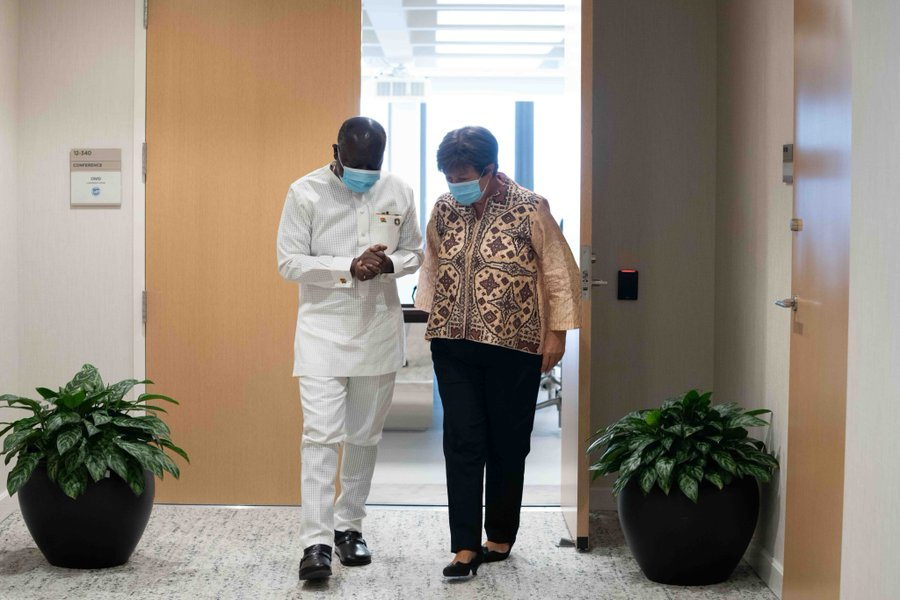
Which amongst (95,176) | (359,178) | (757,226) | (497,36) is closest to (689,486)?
(757,226)

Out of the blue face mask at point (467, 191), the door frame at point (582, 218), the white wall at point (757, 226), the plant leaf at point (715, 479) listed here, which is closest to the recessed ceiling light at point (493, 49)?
the white wall at point (757, 226)

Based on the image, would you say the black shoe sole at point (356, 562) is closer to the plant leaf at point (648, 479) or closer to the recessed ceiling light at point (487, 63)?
the plant leaf at point (648, 479)

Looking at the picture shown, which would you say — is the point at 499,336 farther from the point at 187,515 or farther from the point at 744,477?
→ the point at 187,515

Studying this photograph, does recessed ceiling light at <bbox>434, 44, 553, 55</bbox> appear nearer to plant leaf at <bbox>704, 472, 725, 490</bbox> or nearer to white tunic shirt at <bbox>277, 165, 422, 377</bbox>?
white tunic shirt at <bbox>277, 165, 422, 377</bbox>

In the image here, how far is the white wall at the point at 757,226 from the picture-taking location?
9.12 feet

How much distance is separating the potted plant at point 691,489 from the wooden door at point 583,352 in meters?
0.26

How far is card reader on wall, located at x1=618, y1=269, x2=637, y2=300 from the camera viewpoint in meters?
3.63

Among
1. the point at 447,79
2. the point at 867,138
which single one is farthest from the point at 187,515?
the point at 447,79

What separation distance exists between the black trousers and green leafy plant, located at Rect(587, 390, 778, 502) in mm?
291

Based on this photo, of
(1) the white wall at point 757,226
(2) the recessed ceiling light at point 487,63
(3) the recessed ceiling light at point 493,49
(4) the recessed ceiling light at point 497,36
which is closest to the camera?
(1) the white wall at point 757,226

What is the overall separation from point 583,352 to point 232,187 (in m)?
1.49

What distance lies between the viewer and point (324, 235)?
9.66ft

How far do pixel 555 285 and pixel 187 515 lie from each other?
1707mm

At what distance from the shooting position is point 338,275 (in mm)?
2865
